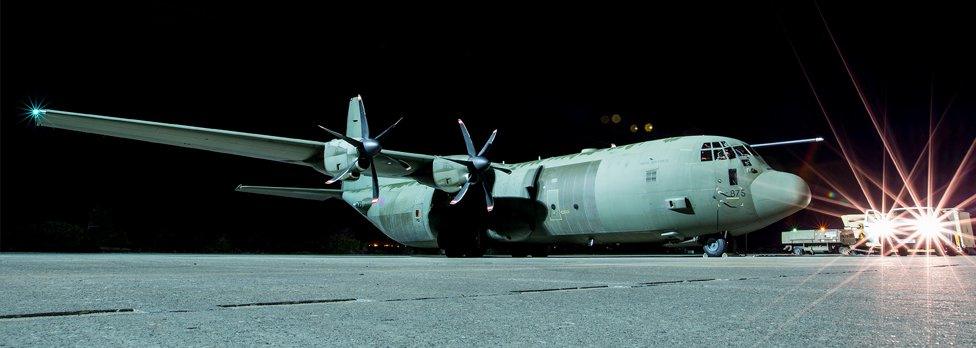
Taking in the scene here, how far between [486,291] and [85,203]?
54.3 m

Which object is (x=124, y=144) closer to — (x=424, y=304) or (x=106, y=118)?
(x=106, y=118)

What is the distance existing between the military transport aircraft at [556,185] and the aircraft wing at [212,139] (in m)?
0.03

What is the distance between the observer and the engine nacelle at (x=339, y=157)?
21844 millimetres

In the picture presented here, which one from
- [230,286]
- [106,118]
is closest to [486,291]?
[230,286]

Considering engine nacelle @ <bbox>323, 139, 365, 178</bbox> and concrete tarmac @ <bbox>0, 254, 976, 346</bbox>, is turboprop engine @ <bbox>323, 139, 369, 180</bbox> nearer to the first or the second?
engine nacelle @ <bbox>323, 139, 365, 178</bbox>

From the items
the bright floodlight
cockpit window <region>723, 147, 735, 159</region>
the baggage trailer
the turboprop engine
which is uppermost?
cockpit window <region>723, 147, 735, 159</region>

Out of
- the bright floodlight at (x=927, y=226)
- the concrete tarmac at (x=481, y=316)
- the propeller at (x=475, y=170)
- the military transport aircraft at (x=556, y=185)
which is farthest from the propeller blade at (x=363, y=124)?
the bright floodlight at (x=927, y=226)

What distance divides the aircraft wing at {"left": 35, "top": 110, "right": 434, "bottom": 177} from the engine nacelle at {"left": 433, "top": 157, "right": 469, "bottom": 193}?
1.38 feet

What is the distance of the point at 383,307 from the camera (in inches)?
176

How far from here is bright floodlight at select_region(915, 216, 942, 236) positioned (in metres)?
30.8

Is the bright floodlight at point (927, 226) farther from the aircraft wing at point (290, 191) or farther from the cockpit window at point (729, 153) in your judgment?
the aircraft wing at point (290, 191)

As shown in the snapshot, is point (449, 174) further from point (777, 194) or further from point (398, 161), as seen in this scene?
point (777, 194)

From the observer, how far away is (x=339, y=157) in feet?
72.8

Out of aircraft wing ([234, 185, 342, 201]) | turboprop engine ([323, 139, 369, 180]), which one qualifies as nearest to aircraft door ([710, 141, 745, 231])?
turboprop engine ([323, 139, 369, 180])
